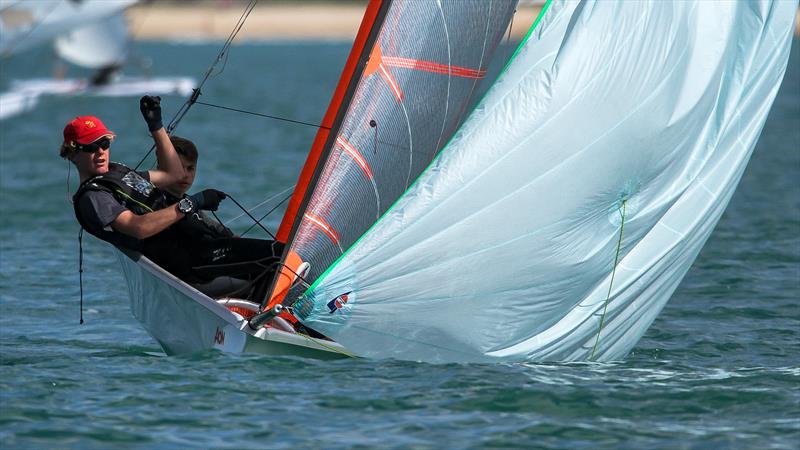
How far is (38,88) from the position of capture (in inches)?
1366

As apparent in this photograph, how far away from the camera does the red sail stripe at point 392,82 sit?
7633mm

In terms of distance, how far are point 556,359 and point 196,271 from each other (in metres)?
2.12

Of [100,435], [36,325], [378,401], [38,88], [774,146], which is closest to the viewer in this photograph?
[100,435]

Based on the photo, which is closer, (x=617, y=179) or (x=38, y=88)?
(x=617, y=179)

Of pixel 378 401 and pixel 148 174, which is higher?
pixel 148 174

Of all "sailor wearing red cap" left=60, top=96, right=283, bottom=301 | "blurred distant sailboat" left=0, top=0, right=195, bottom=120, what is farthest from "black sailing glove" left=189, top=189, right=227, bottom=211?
"blurred distant sailboat" left=0, top=0, right=195, bottom=120

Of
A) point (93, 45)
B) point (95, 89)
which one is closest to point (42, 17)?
point (95, 89)

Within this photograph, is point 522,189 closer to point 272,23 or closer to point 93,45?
point 93,45

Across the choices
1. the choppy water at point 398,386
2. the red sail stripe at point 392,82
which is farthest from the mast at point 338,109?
the choppy water at point 398,386

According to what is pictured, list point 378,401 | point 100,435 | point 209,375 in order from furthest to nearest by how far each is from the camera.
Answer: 1. point 209,375
2. point 378,401
3. point 100,435

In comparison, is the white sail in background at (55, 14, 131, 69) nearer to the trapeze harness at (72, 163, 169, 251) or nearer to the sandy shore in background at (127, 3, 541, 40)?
the trapeze harness at (72, 163, 169, 251)

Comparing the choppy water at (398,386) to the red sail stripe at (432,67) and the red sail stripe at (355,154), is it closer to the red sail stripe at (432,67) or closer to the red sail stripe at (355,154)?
the red sail stripe at (355,154)

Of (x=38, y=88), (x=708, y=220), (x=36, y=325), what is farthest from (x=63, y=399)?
(x=38, y=88)

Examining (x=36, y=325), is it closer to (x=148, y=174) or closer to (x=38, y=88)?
(x=148, y=174)
